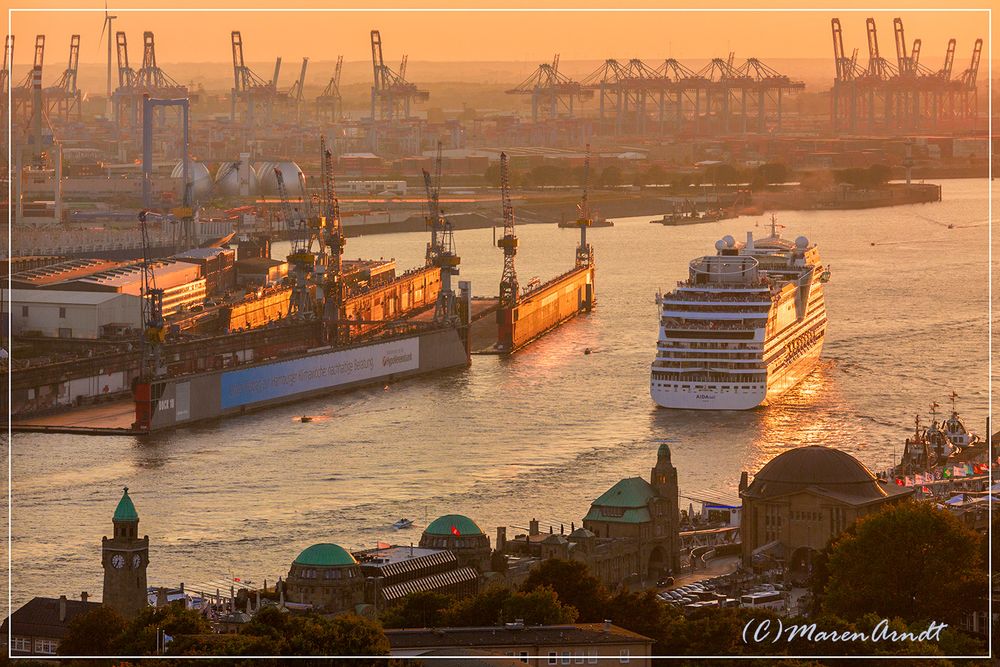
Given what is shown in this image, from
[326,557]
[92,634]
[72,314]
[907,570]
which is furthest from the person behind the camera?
[72,314]

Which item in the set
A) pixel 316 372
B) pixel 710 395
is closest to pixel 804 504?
pixel 710 395

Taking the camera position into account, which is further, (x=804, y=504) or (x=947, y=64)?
(x=947, y=64)

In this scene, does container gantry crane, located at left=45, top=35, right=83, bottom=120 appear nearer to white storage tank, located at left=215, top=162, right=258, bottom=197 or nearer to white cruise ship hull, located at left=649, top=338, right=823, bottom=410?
white storage tank, located at left=215, top=162, right=258, bottom=197

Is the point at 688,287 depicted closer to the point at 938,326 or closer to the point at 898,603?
the point at 938,326

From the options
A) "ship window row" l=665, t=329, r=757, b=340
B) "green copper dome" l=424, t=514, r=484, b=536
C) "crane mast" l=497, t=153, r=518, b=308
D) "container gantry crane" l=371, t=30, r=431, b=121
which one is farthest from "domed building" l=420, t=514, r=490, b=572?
"container gantry crane" l=371, t=30, r=431, b=121

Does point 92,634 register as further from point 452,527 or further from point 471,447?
point 471,447

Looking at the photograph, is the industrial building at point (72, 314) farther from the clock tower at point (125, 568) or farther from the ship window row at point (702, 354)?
the clock tower at point (125, 568)

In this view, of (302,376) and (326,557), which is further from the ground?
(326,557)
